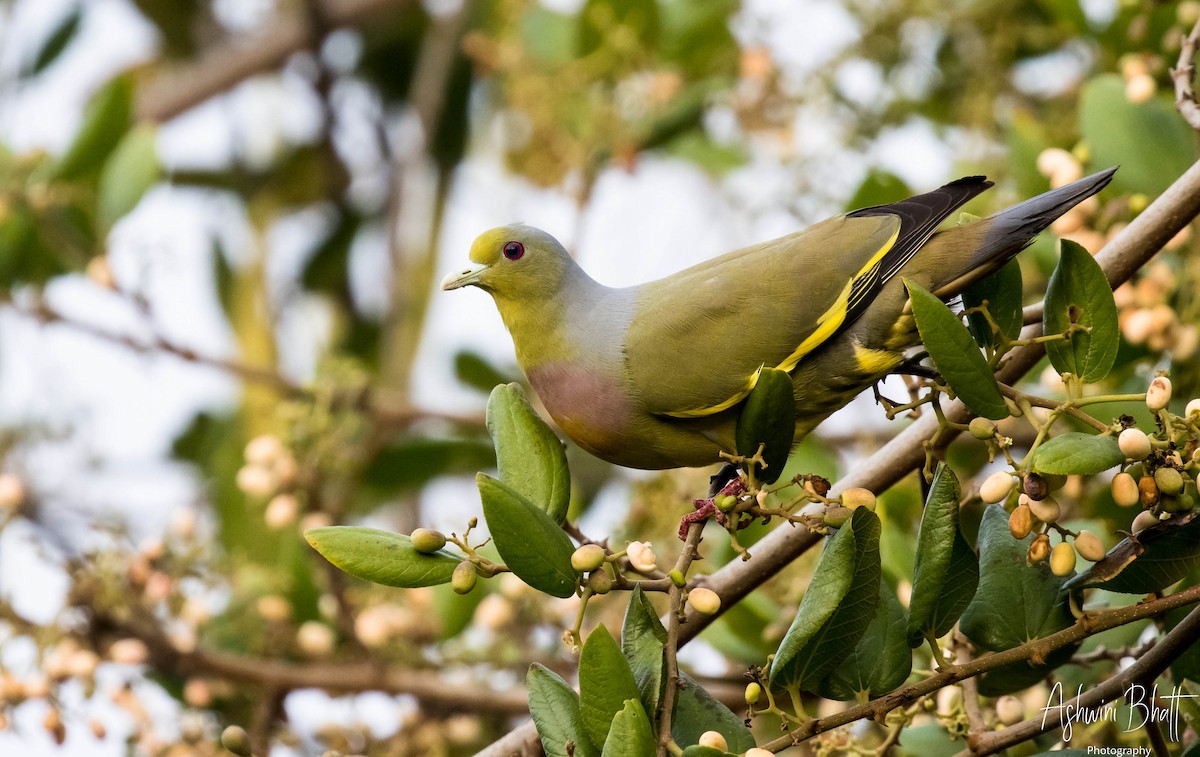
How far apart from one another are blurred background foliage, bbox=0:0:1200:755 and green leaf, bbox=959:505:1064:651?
0.43 metres

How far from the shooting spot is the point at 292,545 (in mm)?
3004

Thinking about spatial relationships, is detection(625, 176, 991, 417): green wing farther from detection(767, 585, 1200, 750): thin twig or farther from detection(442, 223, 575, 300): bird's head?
detection(767, 585, 1200, 750): thin twig

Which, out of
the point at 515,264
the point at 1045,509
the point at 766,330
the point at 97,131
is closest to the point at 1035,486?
the point at 1045,509

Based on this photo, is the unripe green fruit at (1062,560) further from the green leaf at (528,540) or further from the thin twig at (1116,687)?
the green leaf at (528,540)

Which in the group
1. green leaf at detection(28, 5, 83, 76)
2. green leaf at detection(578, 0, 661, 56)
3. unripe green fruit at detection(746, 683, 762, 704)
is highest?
green leaf at detection(28, 5, 83, 76)

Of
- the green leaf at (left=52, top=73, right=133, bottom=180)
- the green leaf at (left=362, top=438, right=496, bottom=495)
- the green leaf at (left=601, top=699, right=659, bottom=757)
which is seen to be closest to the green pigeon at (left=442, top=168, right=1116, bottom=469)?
the green leaf at (left=601, top=699, right=659, bottom=757)

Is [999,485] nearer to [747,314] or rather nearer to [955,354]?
[955,354]

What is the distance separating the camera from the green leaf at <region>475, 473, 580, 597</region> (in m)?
1.55

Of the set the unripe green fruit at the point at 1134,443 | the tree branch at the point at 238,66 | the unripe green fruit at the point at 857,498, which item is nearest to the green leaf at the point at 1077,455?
the unripe green fruit at the point at 1134,443

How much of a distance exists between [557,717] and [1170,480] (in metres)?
0.81

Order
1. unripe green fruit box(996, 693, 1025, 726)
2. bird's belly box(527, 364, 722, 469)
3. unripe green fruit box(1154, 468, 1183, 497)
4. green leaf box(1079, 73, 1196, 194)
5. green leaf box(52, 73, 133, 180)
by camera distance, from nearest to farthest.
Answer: unripe green fruit box(1154, 468, 1183, 497) → unripe green fruit box(996, 693, 1025, 726) → bird's belly box(527, 364, 722, 469) → green leaf box(1079, 73, 1196, 194) → green leaf box(52, 73, 133, 180)

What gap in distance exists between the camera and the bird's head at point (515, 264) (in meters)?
2.41

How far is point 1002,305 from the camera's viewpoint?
69.9 inches

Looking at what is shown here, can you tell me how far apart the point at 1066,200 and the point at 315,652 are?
201 cm
